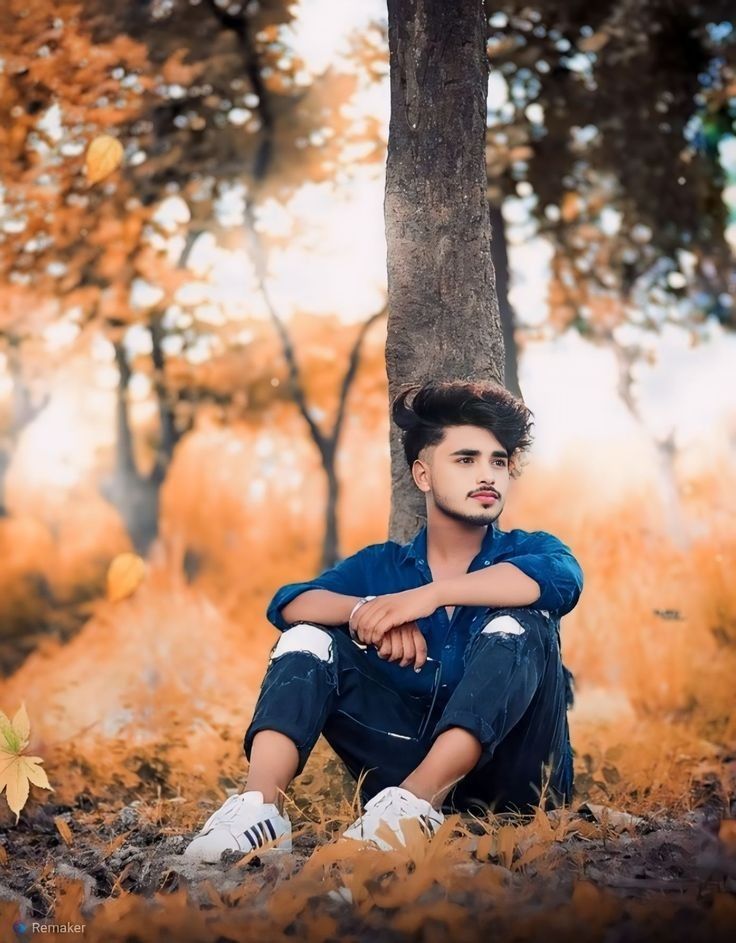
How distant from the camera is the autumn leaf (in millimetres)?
3156

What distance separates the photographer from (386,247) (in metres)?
4.05

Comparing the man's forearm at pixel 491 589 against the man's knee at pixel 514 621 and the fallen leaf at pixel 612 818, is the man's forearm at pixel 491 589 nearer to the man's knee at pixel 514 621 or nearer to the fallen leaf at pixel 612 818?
the man's knee at pixel 514 621

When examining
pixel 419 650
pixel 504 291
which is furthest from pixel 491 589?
pixel 504 291

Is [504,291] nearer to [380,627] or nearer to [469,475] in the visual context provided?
[469,475]

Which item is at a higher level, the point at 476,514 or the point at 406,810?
the point at 476,514

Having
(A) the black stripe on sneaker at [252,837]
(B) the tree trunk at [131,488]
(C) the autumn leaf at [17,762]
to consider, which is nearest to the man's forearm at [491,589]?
(A) the black stripe on sneaker at [252,837]

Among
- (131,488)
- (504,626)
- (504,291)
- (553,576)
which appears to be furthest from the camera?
(131,488)

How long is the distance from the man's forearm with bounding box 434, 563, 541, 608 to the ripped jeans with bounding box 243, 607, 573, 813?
0.14ft

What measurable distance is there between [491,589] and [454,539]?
0.46 m

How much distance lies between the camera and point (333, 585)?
3.29 m

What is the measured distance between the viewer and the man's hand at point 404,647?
2982 millimetres

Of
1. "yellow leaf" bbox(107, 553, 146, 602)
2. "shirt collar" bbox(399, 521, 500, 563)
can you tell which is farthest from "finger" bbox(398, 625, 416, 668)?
"yellow leaf" bbox(107, 553, 146, 602)

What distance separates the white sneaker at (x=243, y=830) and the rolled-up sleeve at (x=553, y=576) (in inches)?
36.8

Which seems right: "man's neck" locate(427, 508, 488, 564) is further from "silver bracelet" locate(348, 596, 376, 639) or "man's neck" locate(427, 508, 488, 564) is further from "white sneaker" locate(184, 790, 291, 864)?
"white sneaker" locate(184, 790, 291, 864)
